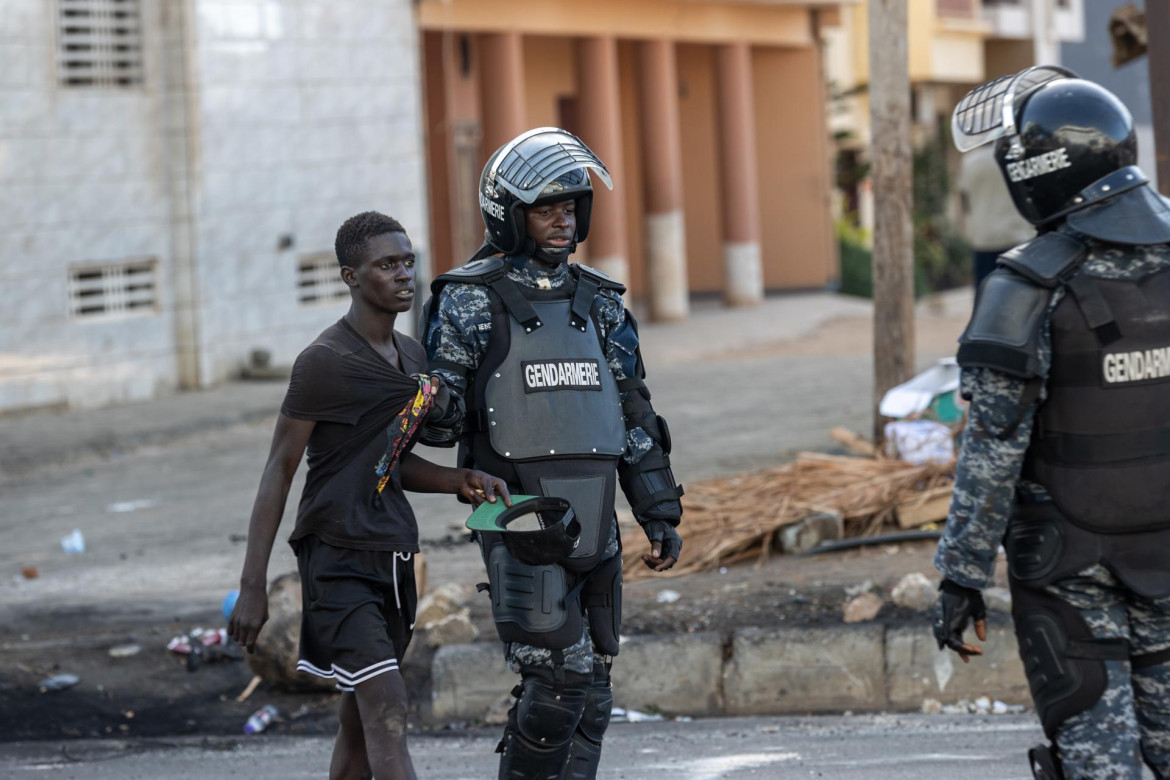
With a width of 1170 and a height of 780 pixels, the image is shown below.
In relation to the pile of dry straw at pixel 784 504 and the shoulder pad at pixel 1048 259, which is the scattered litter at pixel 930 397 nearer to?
the pile of dry straw at pixel 784 504

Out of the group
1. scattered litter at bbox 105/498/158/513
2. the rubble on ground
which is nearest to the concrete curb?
the rubble on ground

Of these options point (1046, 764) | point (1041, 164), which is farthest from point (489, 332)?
point (1046, 764)

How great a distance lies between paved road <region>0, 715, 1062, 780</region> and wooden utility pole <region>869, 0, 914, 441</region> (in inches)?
147

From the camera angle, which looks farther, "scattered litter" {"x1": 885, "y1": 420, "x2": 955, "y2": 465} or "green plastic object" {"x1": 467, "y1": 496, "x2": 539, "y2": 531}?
"scattered litter" {"x1": 885, "y1": 420, "x2": 955, "y2": 465}

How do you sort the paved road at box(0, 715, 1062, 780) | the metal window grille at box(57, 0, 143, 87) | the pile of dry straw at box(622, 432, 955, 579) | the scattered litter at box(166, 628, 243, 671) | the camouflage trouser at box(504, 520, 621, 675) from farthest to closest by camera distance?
the metal window grille at box(57, 0, 143, 87)
the pile of dry straw at box(622, 432, 955, 579)
the scattered litter at box(166, 628, 243, 671)
the paved road at box(0, 715, 1062, 780)
the camouflage trouser at box(504, 520, 621, 675)

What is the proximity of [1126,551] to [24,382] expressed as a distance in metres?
11.5

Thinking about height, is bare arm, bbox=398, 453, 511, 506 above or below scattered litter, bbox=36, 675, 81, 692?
above

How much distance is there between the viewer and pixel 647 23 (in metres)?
20.9

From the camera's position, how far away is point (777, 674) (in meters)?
6.20

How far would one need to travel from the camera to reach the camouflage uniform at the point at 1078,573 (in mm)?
3500

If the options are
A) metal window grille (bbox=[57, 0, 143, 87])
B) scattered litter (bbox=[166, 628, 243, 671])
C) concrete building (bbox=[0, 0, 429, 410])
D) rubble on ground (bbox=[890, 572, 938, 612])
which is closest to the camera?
rubble on ground (bbox=[890, 572, 938, 612])

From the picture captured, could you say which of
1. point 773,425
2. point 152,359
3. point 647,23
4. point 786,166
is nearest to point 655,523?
point 773,425

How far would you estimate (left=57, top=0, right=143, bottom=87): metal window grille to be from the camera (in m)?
13.9

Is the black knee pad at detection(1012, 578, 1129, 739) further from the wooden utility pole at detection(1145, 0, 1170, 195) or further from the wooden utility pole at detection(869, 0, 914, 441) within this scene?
the wooden utility pole at detection(869, 0, 914, 441)
